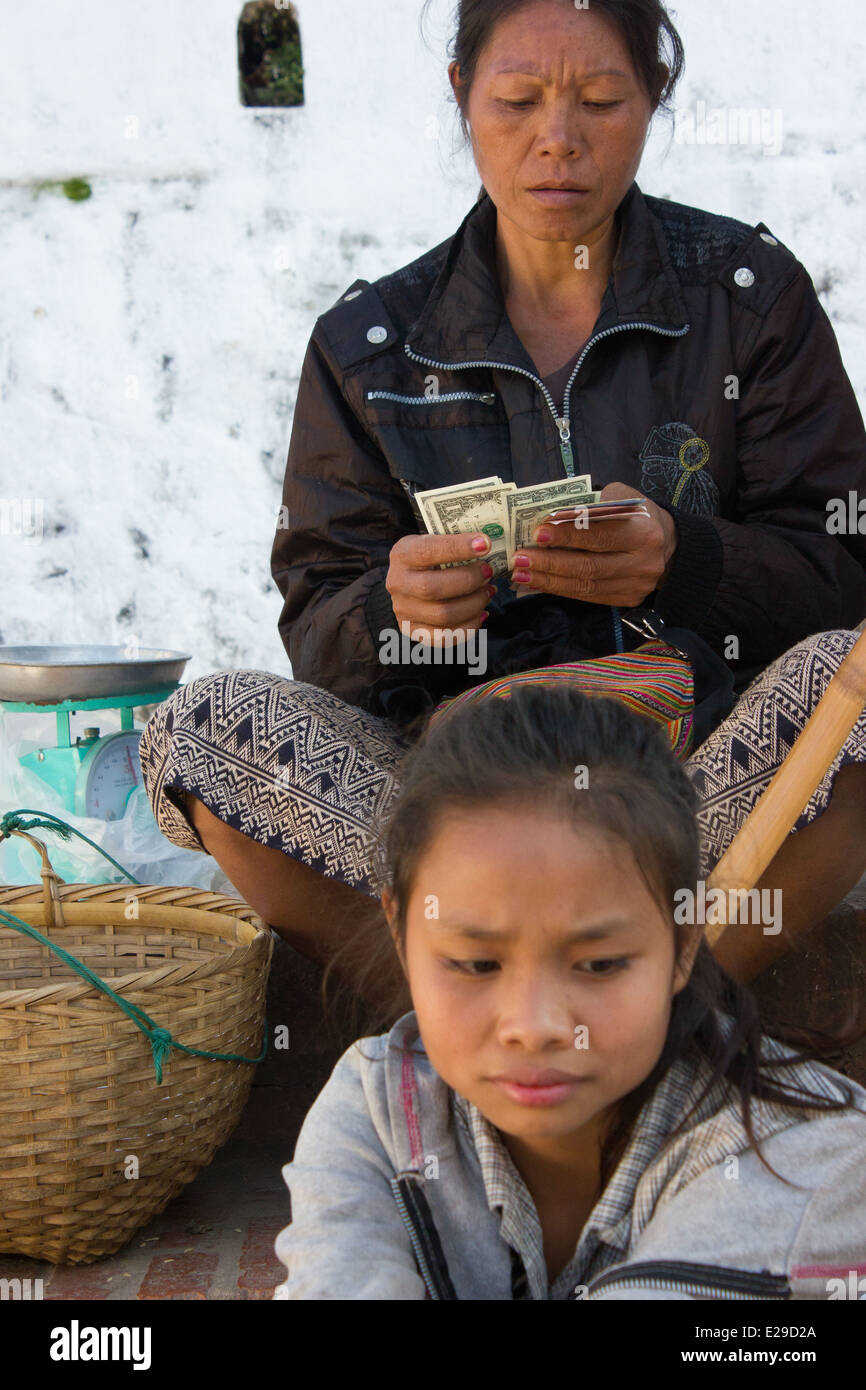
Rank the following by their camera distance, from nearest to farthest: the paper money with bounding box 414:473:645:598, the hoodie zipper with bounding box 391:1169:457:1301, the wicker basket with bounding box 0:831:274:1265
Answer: the hoodie zipper with bounding box 391:1169:457:1301
the wicker basket with bounding box 0:831:274:1265
the paper money with bounding box 414:473:645:598

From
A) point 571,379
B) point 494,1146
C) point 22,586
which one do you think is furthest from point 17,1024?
point 22,586

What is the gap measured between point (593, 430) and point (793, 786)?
1054 mm

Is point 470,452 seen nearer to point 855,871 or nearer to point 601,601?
point 601,601

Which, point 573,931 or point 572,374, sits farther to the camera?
point 572,374

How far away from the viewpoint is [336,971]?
95.9 inches

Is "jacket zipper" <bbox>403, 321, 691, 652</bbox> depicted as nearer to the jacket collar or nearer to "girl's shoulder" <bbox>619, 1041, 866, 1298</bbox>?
the jacket collar

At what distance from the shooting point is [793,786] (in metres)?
1.73

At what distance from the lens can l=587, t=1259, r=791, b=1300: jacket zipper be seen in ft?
4.52

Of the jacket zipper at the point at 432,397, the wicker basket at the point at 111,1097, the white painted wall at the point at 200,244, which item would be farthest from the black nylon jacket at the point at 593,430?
the white painted wall at the point at 200,244

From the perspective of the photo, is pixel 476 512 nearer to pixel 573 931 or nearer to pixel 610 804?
pixel 610 804

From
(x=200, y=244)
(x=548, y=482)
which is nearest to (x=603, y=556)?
(x=548, y=482)

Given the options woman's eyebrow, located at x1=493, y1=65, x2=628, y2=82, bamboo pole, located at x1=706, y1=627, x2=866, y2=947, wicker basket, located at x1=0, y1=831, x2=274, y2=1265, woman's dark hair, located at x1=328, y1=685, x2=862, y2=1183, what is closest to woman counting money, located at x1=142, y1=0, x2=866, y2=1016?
woman's eyebrow, located at x1=493, y1=65, x2=628, y2=82

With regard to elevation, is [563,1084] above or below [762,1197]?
above

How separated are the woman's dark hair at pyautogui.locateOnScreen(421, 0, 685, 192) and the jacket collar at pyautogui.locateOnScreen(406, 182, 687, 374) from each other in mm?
210
